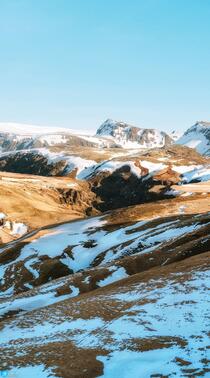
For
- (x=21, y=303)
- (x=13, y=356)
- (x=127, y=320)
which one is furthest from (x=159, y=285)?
(x=21, y=303)

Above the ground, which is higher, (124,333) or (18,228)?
(124,333)

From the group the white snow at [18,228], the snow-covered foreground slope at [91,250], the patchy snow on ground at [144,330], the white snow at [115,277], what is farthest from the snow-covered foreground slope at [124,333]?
the white snow at [18,228]

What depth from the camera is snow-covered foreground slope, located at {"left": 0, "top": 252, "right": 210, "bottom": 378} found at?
26031mm

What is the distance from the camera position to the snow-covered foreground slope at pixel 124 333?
85.4 ft

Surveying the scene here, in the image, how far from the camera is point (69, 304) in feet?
150

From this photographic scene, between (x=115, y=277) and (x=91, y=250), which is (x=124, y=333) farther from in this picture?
(x=91, y=250)

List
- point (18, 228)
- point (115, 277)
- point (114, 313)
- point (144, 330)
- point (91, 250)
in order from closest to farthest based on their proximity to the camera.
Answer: point (144, 330), point (114, 313), point (115, 277), point (91, 250), point (18, 228)

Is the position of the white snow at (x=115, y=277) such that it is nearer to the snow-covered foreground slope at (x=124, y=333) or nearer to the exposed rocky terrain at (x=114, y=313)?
the exposed rocky terrain at (x=114, y=313)

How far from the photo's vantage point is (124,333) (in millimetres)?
31578

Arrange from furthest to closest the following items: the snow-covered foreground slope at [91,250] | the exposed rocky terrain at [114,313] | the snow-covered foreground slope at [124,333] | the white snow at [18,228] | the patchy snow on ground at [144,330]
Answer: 1. the white snow at [18,228]
2. the snow-covered foreground slope at [91,250]
3. the exposed rocky terrain at [114,313]
4. the snow-covered foreground slope at [124,333]
5. the patchy snow on ground at [144,330]

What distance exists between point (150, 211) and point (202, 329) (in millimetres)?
91253

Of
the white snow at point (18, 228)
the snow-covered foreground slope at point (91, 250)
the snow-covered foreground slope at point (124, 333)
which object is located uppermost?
the snow-covered foreground slope at point (124, 333)

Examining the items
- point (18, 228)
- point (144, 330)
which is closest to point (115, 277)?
point (144, 330)

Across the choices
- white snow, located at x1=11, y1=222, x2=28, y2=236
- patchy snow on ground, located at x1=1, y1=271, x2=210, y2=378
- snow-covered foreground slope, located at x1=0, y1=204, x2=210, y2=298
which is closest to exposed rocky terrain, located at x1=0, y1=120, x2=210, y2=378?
patchy snow on ground, located at x1=1, y1=271, x2=210, y2=378
